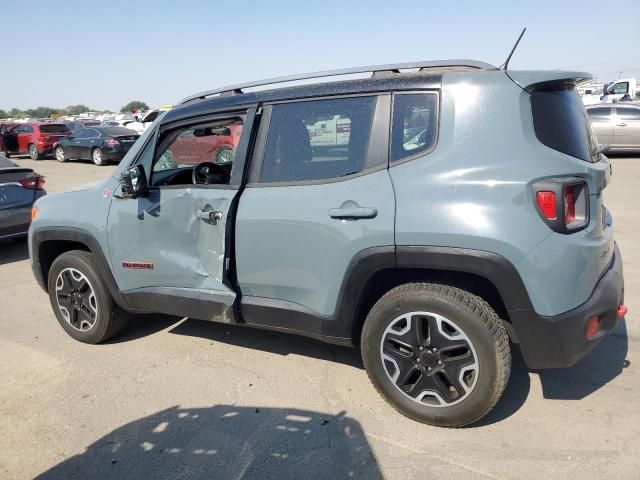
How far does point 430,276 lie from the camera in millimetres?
2828

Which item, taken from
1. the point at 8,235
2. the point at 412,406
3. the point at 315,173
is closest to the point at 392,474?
the point at 412,406

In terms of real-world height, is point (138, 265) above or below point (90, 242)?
below

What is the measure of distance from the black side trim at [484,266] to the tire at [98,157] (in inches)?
683

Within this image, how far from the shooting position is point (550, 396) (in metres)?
3.08

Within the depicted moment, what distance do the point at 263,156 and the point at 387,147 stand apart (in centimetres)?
83

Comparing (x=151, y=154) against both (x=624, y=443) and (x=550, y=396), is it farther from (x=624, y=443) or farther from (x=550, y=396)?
(x=624, y=443)

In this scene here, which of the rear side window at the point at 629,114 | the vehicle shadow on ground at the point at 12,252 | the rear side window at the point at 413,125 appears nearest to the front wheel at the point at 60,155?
the vehicle shadow on ground at the point at 12,252

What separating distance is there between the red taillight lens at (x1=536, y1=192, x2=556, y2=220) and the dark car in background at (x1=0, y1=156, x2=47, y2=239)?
6664 mm

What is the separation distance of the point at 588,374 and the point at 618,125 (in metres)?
13.4

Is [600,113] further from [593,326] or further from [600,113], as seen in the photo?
[593,326]

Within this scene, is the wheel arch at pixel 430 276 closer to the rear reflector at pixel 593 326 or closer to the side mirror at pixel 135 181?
the rear reflector at pixel 593 326

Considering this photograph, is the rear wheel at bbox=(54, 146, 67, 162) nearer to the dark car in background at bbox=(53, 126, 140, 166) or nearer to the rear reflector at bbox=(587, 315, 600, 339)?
the dark car in background at bbox=(53, 126, 140, 166)

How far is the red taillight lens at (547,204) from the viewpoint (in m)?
2.41

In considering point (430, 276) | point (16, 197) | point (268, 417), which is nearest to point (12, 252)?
point (16, 197)
